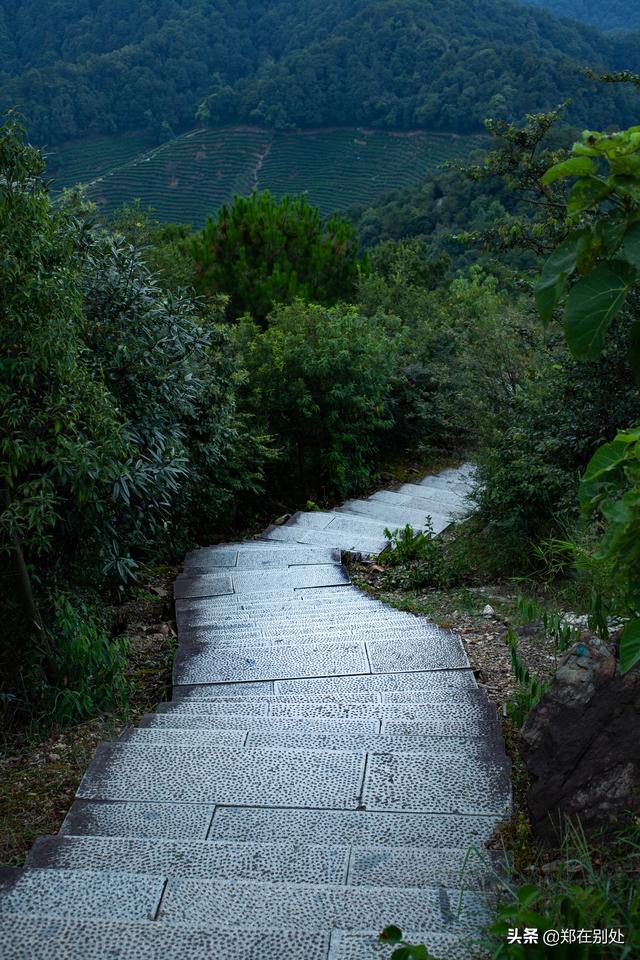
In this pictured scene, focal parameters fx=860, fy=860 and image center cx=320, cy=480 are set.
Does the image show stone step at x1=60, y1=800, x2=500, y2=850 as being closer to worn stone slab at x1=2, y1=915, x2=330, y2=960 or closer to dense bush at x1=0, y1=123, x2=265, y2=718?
worn stone slab at x1=2, y1=915, x2=330, y2=960

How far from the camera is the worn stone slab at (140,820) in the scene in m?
2.59

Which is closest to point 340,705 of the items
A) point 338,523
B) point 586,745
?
point 586,745

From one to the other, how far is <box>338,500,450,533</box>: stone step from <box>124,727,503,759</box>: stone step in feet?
17.4

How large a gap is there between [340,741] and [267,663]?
139 centimetres

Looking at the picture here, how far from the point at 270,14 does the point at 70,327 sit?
3498 inches

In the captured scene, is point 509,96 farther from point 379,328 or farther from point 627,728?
point 627,728

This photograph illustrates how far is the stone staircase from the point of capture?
194 centimetres

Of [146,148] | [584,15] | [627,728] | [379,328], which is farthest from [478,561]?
[584,15]

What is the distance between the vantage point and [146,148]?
227 ft

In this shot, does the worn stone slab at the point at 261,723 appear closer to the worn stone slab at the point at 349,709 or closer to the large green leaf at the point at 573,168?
the worn stone slab at the point at 349,709

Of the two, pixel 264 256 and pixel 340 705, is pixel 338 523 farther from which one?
pixel 264 256

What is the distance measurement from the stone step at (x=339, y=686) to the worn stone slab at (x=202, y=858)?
1462 mm

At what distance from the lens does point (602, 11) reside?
3642 inches

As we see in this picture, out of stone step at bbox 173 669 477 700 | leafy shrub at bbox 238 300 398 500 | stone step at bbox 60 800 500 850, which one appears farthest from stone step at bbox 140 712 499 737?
leafy shrub at bbox 238 300 398 500
